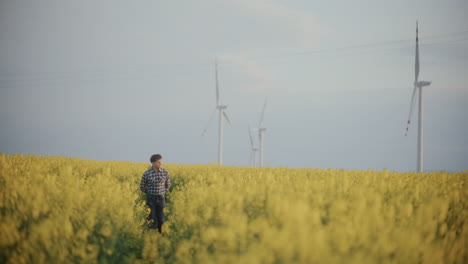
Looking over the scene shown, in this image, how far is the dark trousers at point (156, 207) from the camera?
9.65 m

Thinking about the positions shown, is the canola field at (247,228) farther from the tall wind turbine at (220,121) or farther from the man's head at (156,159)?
the tall wind turbine at (220,121)

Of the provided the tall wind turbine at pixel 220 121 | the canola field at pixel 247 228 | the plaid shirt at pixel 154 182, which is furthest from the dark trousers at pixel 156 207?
the tall wind turbine at pixel 220 121

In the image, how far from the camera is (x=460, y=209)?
5.31 m

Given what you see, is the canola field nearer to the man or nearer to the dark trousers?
the man

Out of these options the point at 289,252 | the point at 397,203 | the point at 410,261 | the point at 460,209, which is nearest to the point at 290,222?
the point at 289,252

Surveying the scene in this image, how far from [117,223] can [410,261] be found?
4.10 metres

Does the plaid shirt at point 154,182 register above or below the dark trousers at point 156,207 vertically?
above

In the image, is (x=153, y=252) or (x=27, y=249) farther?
(x=153, y=252)

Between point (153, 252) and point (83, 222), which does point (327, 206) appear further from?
point (83, 222)

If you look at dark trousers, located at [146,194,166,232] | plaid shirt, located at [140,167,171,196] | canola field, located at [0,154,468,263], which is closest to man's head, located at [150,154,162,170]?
plaid shirt, located at [140,167,171,196]

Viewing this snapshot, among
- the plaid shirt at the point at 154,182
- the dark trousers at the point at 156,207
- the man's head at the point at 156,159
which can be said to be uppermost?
the man's head at the point at 156,159

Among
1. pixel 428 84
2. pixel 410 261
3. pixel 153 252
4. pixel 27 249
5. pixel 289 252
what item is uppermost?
pixel 428 84

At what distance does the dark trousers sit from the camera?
965cm

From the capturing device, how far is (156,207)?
9.79m
